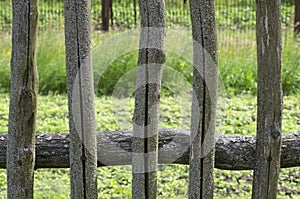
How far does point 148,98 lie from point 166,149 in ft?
1.14

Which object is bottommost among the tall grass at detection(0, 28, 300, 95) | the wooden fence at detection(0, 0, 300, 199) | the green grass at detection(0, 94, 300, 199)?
the green grass at detection(0, 94, 300, 199)

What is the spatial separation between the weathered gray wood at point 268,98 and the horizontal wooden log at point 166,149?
15cm

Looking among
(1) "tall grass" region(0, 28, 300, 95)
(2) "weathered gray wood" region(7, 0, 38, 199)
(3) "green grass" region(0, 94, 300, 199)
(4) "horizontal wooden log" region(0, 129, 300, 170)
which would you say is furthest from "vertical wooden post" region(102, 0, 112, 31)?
(2) "weathered gray wood" region(7, 0, 38, 199)

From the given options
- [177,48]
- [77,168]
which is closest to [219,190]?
[77,168]

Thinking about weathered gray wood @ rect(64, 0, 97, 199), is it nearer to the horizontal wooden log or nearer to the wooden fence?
the wooden fence

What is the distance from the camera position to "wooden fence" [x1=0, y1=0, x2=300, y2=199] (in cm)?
210

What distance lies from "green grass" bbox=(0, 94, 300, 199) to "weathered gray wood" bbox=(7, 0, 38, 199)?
4.42 feet

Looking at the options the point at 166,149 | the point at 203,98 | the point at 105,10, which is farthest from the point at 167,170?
the point at 105,10

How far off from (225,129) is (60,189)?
1.84m

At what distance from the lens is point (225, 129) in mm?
5285

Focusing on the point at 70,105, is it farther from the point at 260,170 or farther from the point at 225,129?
the point at 225,129

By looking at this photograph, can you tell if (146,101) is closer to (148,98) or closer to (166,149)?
(148,98)

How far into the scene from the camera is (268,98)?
2.16 meters

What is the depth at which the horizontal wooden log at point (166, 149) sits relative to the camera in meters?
2.39
